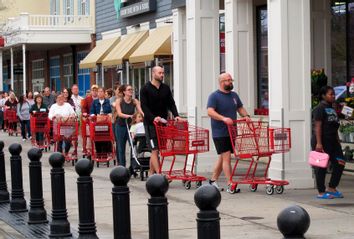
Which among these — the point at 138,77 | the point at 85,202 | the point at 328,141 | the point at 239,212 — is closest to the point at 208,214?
the point at 85,202

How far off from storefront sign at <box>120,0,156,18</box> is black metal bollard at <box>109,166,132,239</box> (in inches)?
875

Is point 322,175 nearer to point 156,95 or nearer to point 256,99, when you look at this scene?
point 156,95

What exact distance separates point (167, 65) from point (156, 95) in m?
15.1

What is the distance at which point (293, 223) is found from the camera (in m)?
4.58

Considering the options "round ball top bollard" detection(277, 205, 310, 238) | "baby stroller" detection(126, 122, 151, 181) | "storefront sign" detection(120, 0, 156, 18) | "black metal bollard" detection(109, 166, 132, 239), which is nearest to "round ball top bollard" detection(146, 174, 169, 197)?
"black metal bollard" detection(109, 166, 132, 239)

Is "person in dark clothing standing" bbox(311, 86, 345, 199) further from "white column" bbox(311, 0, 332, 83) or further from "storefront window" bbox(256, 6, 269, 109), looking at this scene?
"storefront window" bbox(256, 6, 269, 109)

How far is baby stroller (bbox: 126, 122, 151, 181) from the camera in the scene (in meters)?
16.3

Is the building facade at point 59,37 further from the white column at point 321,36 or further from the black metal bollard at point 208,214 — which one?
the black metal bollard at point 208,214

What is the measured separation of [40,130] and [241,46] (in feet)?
24.7

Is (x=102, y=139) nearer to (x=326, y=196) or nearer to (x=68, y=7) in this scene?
(x=326, y=196)

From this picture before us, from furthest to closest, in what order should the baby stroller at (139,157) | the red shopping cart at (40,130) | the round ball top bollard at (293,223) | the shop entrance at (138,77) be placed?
the shop entrance at (138,77) < the red shopping cart at (40,130) < the baby stroller at (139,157) < the round ball top bollard at (293,223)

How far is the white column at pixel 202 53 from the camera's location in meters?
16.9

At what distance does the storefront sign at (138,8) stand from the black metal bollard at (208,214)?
24.4 m

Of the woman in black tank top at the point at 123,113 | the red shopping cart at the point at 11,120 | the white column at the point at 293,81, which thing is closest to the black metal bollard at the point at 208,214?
the white column at the point at 293,81
